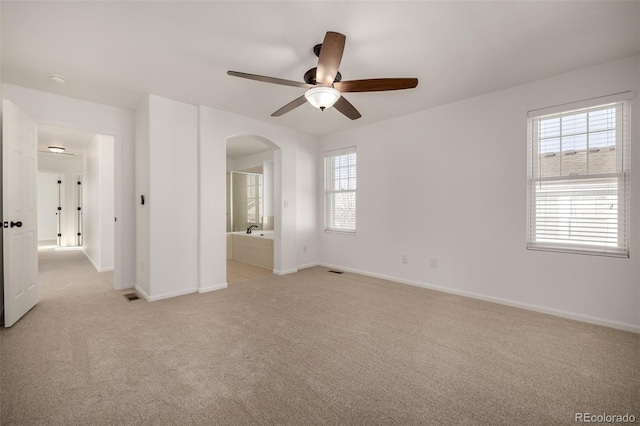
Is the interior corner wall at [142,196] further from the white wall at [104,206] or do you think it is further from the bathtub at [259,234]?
the bathtub at [259,234]

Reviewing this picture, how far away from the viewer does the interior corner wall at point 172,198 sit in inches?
141

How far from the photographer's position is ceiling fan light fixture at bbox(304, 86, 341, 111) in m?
2.35

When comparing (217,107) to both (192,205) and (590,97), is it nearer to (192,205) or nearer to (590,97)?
(192,205)

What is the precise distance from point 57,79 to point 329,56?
2975mm

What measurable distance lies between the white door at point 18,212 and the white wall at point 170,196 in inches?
40.6

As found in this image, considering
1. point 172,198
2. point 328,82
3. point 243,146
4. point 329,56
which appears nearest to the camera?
Result: point 329,56

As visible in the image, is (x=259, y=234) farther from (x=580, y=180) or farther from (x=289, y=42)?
(x=580, y=180)

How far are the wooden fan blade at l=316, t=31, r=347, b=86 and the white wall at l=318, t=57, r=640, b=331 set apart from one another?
2285 millimetres

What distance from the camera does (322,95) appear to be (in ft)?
7.81

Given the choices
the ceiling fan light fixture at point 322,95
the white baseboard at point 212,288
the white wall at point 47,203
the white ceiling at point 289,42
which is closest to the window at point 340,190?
the white ceiling at point 289,42

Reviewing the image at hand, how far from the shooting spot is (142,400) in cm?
172

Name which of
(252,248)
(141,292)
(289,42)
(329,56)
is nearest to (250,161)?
(252,248)

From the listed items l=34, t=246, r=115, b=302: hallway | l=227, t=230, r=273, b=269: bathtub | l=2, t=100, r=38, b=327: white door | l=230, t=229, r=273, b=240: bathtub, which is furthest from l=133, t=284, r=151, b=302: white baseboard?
l=230, t=229, r=273, b=240: bathtub

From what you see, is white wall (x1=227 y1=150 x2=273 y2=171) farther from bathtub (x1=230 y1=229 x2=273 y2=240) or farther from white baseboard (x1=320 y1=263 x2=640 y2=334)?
white baseboard (x1=320 y1=263 x2=640 y2=334)
